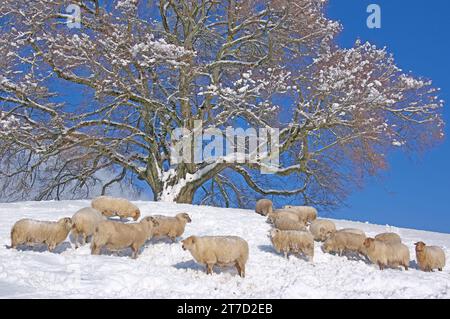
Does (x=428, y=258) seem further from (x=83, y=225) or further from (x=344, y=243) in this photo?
(x=83, y=225)

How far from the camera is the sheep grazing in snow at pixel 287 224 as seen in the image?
12648 mm

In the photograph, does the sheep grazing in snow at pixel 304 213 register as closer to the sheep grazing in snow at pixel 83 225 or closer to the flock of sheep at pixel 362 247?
the flock of sheep at pixel 362 247

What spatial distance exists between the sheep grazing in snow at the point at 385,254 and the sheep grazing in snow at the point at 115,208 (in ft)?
18.4

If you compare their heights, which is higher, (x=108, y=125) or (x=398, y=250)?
(x=108, y=125)

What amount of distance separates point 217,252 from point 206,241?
301mm

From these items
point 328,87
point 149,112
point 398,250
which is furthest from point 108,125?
point 398,250

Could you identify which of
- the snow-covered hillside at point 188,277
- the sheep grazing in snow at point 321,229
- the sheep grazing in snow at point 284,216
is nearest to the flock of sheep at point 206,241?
the snow-covered hillside at point 188,277

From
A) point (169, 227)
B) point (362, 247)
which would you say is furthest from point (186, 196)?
point (362, 247)

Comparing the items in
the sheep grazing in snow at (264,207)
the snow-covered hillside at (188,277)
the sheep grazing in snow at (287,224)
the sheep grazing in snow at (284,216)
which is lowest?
the snow-covered hillside at (188,277)

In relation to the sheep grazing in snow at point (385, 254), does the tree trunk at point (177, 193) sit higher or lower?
higher

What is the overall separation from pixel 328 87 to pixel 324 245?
8.82 m

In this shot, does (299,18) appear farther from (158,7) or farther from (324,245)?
(324,245)

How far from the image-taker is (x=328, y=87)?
63.6 ft

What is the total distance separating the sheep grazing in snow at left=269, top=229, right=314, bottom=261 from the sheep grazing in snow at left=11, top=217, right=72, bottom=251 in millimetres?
4317
